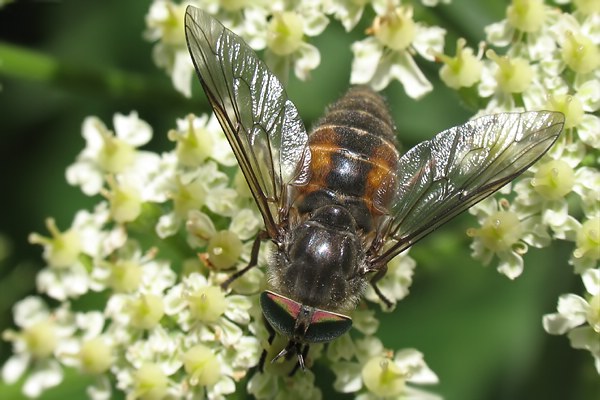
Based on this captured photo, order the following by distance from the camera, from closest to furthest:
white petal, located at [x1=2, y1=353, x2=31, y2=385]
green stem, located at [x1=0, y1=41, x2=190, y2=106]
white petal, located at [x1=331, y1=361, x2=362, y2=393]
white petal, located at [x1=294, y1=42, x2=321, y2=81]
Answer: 1. white petal, located at [x1=331, y1=361, x2=362, y2=393]
2. white petal, located at [x1=294, y1=42, x2=321, y2=81]
3. white petal, located at [x1=2, y1=353, x2=31, y2=385]
4. green stem, located at [x1=0, y1=41, x2=190, y2=106]

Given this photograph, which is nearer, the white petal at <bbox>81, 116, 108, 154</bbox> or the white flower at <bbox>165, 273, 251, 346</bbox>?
the white flower at <bbox>165, 273, 251, 346</bbox>

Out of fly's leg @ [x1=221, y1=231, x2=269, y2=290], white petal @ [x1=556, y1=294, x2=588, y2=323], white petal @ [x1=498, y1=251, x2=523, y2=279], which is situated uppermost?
fly's leg @ [x1=221, y1=231, x2=269, y2=290]

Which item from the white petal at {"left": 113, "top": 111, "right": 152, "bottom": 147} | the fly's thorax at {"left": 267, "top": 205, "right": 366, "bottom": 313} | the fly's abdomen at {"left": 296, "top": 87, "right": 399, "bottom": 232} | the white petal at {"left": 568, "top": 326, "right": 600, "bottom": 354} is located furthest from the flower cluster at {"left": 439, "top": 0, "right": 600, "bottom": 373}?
the white petal at {"left": 113, "top": 111, "right": 152, "bottom": 147}

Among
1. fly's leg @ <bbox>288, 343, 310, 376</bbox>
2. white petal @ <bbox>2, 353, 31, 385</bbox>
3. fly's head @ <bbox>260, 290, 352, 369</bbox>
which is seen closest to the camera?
fly's head @ <bbox>260, 290, 352, 369</bbox>

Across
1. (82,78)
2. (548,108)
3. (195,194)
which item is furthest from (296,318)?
(82,78)

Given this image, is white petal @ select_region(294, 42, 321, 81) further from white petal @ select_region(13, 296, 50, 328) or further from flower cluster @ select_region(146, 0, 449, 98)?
white petal @ select_region(13, 296, 50, 328)

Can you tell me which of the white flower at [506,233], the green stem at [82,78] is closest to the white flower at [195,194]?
the green stem at [82,78]
